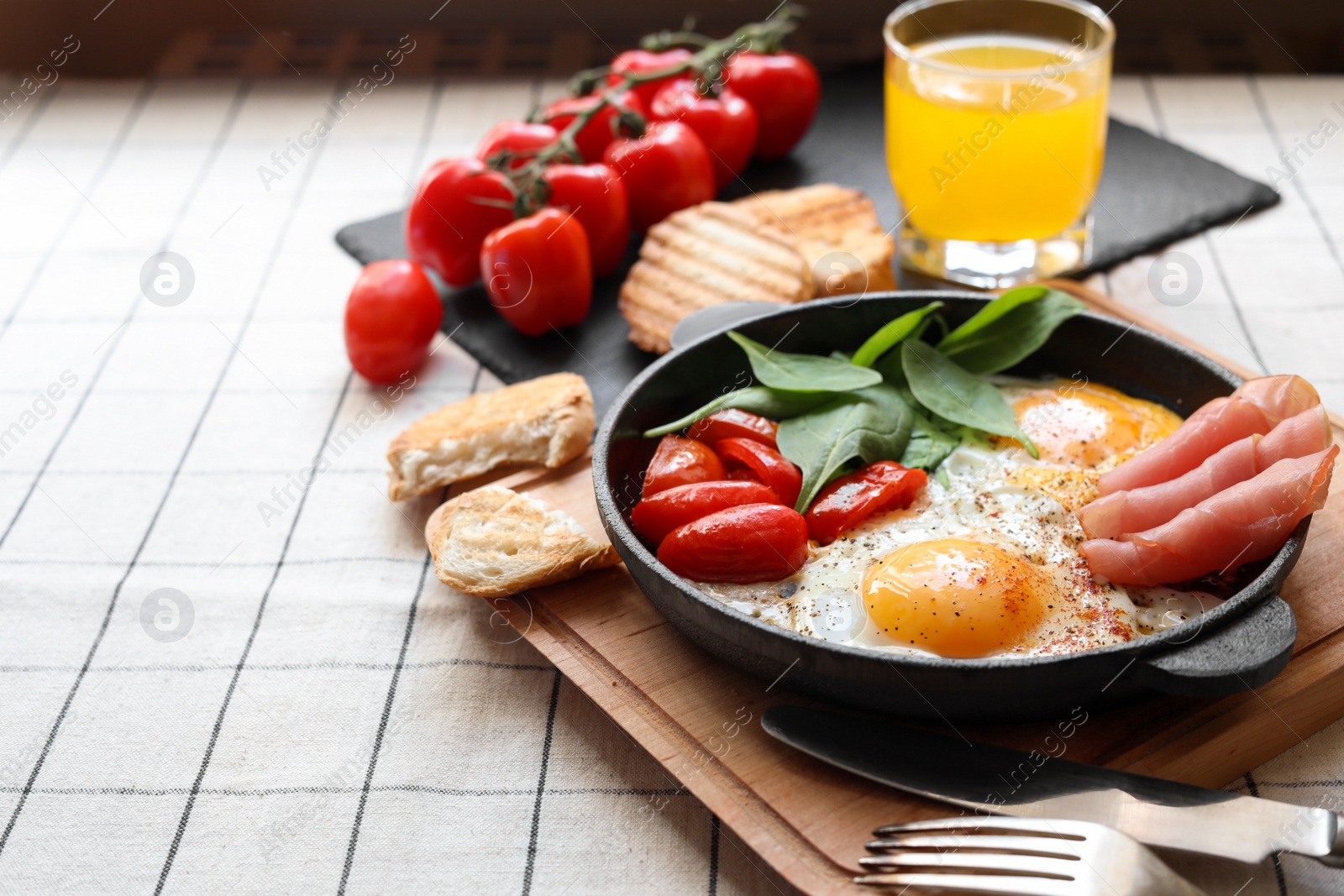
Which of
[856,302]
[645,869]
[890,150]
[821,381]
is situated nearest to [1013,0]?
[890,150]

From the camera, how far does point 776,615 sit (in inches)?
71.2

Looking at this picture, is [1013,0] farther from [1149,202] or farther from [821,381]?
[821,381]

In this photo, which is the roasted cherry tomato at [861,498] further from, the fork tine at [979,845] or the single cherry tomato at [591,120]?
the single cherry tomato at [591,120]

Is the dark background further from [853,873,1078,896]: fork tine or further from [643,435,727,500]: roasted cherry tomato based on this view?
[853,873,1078,896]: fork tine

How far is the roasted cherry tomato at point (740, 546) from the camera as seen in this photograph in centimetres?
184

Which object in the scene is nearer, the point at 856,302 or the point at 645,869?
the point at 645,869

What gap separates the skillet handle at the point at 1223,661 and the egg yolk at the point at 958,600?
0.73 feet

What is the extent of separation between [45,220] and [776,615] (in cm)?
276

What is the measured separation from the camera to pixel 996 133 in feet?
8.79

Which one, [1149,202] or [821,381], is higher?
[821,381]

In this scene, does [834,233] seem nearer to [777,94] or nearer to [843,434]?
[777,94]

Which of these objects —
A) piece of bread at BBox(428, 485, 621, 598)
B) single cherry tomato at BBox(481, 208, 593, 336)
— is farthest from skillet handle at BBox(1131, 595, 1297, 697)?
single cherry tomato at BBox(481, 208, 593, 336)

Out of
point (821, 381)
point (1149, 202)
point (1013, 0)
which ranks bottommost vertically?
point (1149, 202)

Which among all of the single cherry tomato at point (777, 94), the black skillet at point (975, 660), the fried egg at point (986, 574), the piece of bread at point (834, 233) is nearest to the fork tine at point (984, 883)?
the black skillet at point (975, 660)
